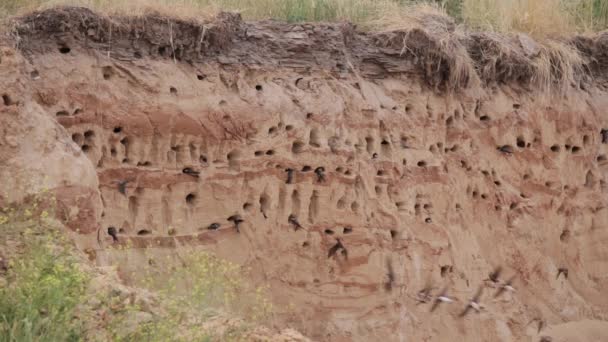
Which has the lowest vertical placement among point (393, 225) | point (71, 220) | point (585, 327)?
point (585, 327)

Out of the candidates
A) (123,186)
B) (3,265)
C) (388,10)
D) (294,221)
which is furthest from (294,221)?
(3,265)

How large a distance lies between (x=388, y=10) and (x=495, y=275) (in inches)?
110

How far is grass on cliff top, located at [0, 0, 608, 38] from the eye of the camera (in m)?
9.99

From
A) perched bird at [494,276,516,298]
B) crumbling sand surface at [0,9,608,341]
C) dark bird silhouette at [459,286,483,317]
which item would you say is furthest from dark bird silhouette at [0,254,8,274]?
perched bird at [494,276,516,298]

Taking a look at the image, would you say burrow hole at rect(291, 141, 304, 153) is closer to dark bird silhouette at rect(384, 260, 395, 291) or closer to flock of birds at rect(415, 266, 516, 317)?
dark bird silhouette at rect(384, 260, 395, 291)

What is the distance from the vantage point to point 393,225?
11.3m

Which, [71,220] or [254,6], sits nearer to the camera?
[71,220]

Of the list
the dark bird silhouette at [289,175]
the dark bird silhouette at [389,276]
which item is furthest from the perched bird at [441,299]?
the dark bird silhouette at [289,175]

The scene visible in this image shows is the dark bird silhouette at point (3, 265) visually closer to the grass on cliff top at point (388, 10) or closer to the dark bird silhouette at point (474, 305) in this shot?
the grass on cliff top at point (388, 10)

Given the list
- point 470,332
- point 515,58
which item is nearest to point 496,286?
point 470,332

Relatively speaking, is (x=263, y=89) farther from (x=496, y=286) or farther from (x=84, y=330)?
(x=84, y=330)

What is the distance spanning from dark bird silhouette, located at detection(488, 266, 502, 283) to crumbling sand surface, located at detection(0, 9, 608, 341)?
8 centimetres

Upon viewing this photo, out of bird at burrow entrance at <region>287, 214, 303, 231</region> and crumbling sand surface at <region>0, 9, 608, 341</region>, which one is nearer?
crumbling sand surface at <region>0, 9, 608, 341</region>

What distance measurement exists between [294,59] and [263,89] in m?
0.50
